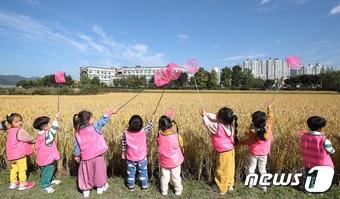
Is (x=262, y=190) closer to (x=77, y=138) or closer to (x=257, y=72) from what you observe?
(x=77, y=138)

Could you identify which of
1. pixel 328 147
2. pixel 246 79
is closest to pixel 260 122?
pixel 328 147

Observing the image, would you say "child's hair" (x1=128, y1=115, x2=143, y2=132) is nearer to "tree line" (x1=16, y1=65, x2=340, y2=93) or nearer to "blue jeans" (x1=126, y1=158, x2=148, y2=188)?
"blue jeans" (x1=126, y1=158, x2=148, y2=188)

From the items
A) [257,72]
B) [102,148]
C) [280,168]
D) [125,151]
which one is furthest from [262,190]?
[257,72]

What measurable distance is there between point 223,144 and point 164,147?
1.06 metres

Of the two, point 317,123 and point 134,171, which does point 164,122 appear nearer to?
point 134,171

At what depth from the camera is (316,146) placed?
479 cm

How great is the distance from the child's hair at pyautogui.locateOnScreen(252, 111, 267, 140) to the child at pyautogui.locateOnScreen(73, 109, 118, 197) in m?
2.52

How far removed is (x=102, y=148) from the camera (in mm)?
5078

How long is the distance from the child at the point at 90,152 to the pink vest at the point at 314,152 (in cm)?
350

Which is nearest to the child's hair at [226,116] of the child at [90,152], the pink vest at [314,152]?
the pink vest at [314,152]

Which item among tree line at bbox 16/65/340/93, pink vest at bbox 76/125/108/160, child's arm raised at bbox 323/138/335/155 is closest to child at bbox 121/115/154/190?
pink vest at bbox 76/125/108/160

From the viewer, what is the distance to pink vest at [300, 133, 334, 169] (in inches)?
187

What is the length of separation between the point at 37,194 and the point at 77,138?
49.8 inches

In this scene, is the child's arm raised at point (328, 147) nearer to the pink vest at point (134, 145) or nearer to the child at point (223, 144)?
the child at point (223, 144)
